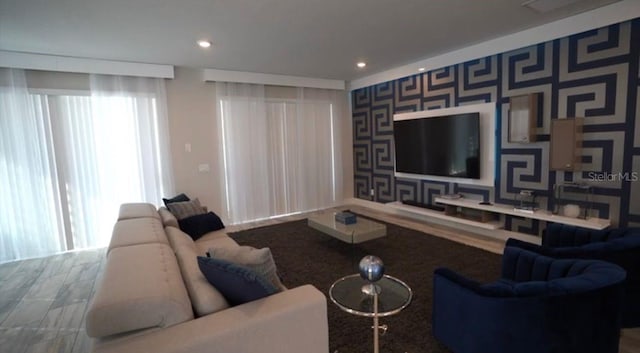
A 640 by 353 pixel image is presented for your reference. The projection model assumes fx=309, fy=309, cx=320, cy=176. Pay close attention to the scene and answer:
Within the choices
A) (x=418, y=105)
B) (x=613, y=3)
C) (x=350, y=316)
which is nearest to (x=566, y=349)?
(x=350, y=316)

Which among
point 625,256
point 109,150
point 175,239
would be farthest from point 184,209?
point 625,256

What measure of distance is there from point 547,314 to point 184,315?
5.74 ft

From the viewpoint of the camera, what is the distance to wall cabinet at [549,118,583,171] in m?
3.13

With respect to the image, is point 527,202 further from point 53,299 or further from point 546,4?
point 53,299

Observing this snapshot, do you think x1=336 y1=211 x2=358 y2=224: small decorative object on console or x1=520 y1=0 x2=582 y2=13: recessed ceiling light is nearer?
x1=520 y1=0 x2=582 y2=13: recessed ceiling light

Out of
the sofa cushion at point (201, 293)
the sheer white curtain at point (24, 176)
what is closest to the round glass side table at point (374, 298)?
the sofa cushion at point (201, 293)

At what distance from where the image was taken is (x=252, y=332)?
140 centimetres

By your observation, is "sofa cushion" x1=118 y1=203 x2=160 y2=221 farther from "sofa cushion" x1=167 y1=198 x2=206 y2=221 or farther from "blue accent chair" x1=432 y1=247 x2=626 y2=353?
"blue accent chair" x1=432 y1=247 x2=626 y2=353

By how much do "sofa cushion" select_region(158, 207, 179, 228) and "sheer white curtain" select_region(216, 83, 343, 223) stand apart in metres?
1.78

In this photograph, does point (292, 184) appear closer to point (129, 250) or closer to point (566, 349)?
point (129, 250)

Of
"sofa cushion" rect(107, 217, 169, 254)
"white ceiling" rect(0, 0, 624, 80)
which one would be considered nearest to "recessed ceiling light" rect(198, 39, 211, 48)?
"white ceiling" rect(0, 0, 624, 80)

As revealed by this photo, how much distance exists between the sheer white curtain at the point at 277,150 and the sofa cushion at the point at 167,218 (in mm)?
1778

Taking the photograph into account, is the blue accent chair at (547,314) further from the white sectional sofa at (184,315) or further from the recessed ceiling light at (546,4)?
the recessed ceiling light at (546,4)

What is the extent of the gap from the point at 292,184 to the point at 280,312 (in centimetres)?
445
